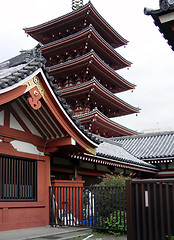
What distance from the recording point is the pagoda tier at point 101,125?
79.1ft

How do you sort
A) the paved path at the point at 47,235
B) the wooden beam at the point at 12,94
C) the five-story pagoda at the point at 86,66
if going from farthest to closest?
1. the five-story pagoda at the point at 86,66
2. the paved path at the point at 47,235
3. the wooden beam at the point at 12,94

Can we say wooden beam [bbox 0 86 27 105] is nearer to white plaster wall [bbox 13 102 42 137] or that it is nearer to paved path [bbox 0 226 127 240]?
white plaster wall [bbox 13 102 42 137]

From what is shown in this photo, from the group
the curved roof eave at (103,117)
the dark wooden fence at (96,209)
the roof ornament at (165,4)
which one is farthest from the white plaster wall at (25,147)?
the curved roof eave at (103,117)

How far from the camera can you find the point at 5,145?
27.4ft

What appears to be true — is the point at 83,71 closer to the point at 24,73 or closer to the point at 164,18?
the point at 24,73

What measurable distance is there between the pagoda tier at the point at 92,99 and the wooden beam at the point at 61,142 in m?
14.4

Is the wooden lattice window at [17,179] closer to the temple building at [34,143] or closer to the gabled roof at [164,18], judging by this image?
the temple building at [34,143]

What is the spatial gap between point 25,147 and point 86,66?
1715cm

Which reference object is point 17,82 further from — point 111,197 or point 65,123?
point 111,197

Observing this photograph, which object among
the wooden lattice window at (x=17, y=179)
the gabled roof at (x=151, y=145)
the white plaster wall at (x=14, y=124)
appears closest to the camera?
the wooden lattice window at (x=17, y=179)

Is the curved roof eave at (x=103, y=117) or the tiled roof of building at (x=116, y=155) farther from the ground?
the curved roof eave at (x=103, y=117)

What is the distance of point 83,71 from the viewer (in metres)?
26.3

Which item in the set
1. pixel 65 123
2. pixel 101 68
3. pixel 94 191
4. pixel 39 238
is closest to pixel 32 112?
pixel 65 123

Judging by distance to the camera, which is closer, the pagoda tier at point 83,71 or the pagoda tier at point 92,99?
the pagoda tier at point 92,99
